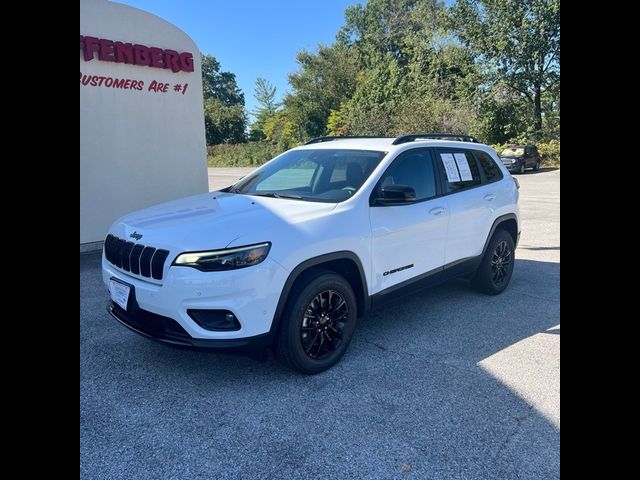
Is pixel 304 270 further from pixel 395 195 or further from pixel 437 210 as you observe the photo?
pixel 437 210

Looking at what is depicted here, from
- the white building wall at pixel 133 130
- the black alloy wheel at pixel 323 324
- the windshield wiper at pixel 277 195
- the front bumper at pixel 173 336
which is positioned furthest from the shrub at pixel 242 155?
the front bumper at pixel 173 336

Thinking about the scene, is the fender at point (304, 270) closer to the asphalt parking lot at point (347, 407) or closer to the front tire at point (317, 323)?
the front tire at point (317, 323)

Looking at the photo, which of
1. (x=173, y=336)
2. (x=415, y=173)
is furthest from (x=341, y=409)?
(x=415, y=173)

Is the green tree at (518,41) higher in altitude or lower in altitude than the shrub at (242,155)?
higher

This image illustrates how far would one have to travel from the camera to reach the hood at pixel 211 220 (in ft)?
10.0

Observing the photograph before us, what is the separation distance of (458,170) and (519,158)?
79.8ft

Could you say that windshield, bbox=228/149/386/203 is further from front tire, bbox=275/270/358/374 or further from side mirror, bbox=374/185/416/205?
front tire, bbox=275/270/358/374

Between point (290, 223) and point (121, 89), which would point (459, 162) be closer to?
point (290, 223)

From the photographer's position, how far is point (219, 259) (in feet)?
9.70

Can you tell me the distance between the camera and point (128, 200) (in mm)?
7996

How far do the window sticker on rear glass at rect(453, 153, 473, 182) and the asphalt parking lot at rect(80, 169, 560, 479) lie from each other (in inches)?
57.7

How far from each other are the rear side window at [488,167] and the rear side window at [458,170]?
13 centimetres

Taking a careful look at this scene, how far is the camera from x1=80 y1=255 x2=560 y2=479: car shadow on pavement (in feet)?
8.37
